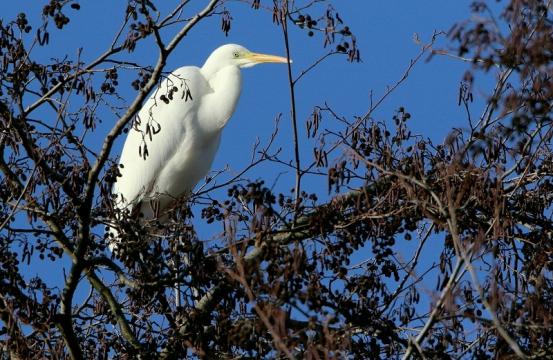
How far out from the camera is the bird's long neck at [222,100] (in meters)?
9.88

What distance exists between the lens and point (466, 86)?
5.95 meters

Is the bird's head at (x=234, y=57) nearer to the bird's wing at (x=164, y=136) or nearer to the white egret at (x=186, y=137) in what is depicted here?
the white egret at (x=186, y=137)

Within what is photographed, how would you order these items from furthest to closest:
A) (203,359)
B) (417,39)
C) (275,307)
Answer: (417,39)
(203,359)
(275,307)

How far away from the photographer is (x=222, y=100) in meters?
9.88

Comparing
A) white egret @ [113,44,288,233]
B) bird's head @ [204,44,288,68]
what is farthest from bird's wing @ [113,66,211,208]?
bird's head @ [204,44,288,68]

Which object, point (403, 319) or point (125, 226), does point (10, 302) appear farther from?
point (403, 319)

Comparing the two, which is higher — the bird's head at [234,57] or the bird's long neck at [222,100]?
the bird's head at [234,57]

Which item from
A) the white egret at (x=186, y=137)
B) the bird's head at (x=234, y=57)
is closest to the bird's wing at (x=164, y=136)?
the white egret at (x=186, y=137)

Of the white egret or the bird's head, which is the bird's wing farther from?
the bird's head

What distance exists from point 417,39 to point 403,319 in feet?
5.12

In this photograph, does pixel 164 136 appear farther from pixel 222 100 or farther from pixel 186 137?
pixel 222 100

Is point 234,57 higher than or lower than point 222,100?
higher

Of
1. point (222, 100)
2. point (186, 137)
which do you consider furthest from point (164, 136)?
point (222, 100)

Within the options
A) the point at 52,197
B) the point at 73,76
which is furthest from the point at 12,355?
the point at 73,76
